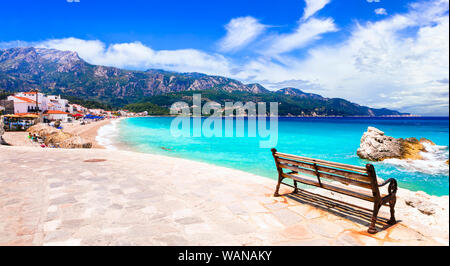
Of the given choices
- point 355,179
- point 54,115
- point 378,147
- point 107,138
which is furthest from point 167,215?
point 54,115

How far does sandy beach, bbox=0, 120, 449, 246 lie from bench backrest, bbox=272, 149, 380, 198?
723 mm

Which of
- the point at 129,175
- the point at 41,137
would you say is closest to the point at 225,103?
the point at 41,137

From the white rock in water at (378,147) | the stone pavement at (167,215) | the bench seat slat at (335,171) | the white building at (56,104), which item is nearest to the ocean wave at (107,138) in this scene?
the stone pavement at (167,215)

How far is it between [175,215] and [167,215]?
0.15m

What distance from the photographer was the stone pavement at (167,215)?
3232 mm

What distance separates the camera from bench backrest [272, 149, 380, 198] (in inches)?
140

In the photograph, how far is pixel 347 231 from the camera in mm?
3559

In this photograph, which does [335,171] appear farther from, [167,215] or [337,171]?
[167,215]

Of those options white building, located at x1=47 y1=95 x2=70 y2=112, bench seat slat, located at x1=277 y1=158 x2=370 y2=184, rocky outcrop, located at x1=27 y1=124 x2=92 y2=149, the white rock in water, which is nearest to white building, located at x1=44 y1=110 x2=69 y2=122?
white building, located at x1=47 y1=95 x2=70 y2=112

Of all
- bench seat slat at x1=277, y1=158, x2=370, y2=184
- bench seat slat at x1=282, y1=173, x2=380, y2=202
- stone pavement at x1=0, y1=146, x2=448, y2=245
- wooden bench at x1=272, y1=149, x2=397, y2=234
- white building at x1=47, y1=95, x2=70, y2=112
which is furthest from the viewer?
white building at x1=47, y1=95, x2=70, y2=112

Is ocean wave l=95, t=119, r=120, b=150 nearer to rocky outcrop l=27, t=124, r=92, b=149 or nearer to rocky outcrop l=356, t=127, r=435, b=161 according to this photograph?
rocky outcrop l=27, t=124, r=92, b=149
